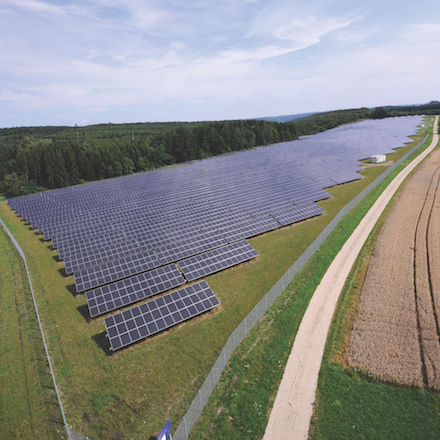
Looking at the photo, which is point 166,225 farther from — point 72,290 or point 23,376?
point 23,376

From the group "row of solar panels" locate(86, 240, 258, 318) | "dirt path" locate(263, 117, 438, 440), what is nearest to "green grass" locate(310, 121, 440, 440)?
"dirt path" locate(263, 117, 438, 440)

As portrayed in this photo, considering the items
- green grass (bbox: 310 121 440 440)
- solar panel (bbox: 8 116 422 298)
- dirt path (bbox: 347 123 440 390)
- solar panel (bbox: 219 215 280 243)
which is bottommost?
green grass (bbox: 310 121 440 440)

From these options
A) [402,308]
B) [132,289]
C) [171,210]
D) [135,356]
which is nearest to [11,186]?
[171,210]

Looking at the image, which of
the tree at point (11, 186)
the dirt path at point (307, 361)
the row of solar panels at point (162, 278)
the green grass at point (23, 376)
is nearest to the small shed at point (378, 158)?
the dirt path at point (307, 361)

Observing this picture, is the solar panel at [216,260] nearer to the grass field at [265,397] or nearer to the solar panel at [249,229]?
the solar panel at [249,229]

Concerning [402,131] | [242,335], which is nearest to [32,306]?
[242,335]

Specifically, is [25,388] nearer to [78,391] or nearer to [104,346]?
[78,391]

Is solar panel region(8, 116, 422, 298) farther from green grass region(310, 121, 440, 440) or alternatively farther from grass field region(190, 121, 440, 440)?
green grass region(310, 121, 440, 440)
